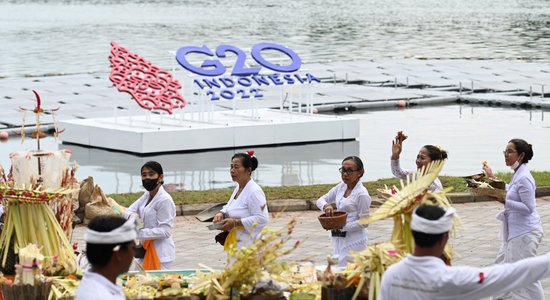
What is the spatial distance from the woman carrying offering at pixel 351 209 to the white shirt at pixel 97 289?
4.79m

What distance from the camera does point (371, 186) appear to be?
19.0 metres

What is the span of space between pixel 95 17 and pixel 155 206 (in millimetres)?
80095

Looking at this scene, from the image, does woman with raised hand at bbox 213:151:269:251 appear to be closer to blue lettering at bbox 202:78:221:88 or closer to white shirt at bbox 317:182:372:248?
white shirt at bbox 317:182:372:248

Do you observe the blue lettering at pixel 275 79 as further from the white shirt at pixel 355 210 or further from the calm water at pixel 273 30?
the white shirt at pixel 355 210

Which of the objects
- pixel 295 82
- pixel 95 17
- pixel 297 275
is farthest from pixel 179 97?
pixel 95 17

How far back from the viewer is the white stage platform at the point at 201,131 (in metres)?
23.7

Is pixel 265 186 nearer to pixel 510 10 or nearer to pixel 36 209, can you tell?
pixel 36 209

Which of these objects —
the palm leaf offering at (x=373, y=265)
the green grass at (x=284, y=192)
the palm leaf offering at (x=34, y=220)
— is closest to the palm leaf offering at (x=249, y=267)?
the palm leaf offering at (x=373, y=265)

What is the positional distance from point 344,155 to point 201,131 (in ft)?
8.60

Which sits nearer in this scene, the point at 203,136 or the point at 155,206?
the point at 155,206

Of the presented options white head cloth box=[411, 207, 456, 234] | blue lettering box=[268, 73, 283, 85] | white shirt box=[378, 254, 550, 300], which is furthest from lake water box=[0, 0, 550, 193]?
white head cloth box=[411, 207, 456, 234]

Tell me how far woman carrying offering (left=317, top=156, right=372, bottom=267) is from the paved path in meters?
2.44

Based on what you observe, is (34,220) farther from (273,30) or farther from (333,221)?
(273,30)

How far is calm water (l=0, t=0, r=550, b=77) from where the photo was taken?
165ft
